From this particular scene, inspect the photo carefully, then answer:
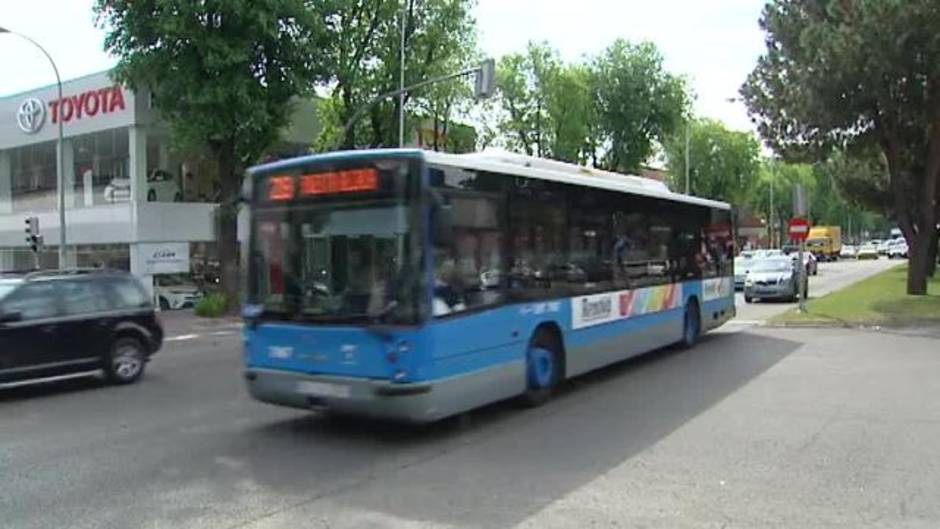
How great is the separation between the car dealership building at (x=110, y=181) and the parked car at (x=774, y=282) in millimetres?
16859

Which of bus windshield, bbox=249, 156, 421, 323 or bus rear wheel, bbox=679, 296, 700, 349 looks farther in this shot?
bus rear wheel, bbox=679, 296, 700, 349

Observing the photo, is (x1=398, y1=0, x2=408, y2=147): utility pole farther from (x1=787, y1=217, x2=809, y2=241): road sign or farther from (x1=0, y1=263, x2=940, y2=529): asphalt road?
(x1=0, y1=263, x2=940, y2=529): asphalt road

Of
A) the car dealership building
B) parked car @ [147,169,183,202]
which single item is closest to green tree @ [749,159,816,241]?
the car dealership building

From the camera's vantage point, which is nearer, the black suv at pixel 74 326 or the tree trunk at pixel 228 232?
the black suv at pixel 74 326

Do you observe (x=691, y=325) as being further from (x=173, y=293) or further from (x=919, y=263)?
(x=173, y=293)

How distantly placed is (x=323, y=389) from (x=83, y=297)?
6.21m

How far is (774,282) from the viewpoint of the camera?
29.3 m

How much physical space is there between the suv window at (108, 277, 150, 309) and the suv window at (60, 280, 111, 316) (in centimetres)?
18

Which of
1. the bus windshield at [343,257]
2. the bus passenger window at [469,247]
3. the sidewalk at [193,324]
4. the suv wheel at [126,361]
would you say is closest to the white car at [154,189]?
the sidewalk at [193,324]

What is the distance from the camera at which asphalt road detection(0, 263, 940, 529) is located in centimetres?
627

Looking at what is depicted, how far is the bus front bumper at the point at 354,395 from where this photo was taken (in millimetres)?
8422

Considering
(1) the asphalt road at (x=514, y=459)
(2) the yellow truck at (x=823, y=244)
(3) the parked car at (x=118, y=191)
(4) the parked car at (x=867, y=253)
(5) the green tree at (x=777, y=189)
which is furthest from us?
(5) the green tree at (x=777, y=189)

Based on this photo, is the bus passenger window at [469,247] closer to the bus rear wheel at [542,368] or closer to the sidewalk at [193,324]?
the bus rear wheel at [542,368]

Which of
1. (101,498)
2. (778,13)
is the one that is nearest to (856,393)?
(101,498)
